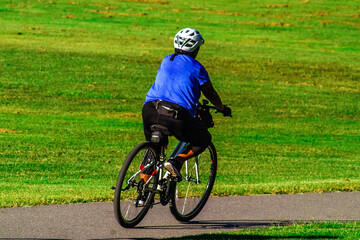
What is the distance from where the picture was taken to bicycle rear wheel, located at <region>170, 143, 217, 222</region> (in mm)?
7294

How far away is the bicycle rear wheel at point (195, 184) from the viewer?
729cm

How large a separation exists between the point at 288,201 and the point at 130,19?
3574 cm

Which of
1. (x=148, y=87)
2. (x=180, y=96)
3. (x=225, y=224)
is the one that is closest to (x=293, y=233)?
(x=225, y=224)

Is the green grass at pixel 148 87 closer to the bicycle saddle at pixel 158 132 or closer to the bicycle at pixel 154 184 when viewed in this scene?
the bicycle at pixel 154 184

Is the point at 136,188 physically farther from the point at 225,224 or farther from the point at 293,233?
the point at 293,233

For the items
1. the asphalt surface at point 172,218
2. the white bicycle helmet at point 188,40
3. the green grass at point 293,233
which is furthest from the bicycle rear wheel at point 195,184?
the white bicycle helmet at point 188,40

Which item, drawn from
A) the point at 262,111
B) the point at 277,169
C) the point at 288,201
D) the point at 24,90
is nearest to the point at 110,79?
the point at 24,90

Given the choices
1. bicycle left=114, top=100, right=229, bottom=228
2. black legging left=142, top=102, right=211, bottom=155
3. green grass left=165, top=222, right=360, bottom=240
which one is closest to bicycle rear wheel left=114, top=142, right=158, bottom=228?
bicycle left=114, top=100, right=229, bottom=228

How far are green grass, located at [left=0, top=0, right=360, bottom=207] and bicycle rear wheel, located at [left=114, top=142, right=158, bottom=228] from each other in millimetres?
1298

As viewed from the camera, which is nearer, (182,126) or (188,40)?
(182,126)

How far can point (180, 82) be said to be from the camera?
21.5 feet

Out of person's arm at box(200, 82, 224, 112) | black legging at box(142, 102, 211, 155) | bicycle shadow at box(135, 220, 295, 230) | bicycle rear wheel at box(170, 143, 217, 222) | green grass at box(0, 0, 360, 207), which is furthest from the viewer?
green grass at box(0, 0, 360, 207)

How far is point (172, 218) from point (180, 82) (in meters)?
1.70

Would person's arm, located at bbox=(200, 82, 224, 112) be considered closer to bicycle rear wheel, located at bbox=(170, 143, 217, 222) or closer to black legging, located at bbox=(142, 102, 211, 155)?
black legging, located at bbox=(142, 102, 211, 155)
